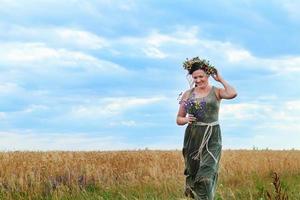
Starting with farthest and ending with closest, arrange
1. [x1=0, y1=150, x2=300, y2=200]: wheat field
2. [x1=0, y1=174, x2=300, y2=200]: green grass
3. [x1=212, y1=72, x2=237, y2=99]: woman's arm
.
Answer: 1. [x1=0, y1=150, x2=300, y2=200]: wheat field
2. [x1=0, y1=174, x2=300, y2=200]: green grass
3. [x1=212, y1=72, x2=237, y2=99]: woman's arm

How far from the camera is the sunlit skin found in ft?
22.6

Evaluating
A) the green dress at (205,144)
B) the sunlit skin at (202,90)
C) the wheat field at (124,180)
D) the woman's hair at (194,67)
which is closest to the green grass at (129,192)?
the wheat field at (124,180)

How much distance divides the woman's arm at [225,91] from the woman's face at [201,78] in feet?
0.47

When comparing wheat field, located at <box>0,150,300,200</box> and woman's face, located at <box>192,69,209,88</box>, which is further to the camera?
wheat field, located at <box>0,150,300,200</box>

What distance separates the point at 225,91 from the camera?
6934 millimetres

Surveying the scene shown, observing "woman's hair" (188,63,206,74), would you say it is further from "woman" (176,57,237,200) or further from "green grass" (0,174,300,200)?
"green grass" (0,174,300,200)

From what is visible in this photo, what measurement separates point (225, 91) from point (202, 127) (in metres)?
0.53

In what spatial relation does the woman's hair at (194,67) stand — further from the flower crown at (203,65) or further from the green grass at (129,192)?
the green grass at (129,192)

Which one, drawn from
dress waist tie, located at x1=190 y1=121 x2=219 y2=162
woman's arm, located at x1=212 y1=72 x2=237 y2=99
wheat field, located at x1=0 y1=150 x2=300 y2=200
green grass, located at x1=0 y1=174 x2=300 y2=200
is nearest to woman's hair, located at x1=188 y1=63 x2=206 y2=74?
woman's arm, located at x1=212 y1=72 x2=237 y2=99

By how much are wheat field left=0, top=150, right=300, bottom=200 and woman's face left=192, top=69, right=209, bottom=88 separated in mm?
1972

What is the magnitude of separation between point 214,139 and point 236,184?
5.74m

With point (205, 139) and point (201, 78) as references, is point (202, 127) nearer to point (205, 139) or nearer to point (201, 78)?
point (205, 139)

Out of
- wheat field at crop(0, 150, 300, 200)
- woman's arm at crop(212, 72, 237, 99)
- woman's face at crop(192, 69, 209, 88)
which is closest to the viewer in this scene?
woman's arm at crop(212, 72, 237, 99)

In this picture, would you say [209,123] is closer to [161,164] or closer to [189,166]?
[189,166]
